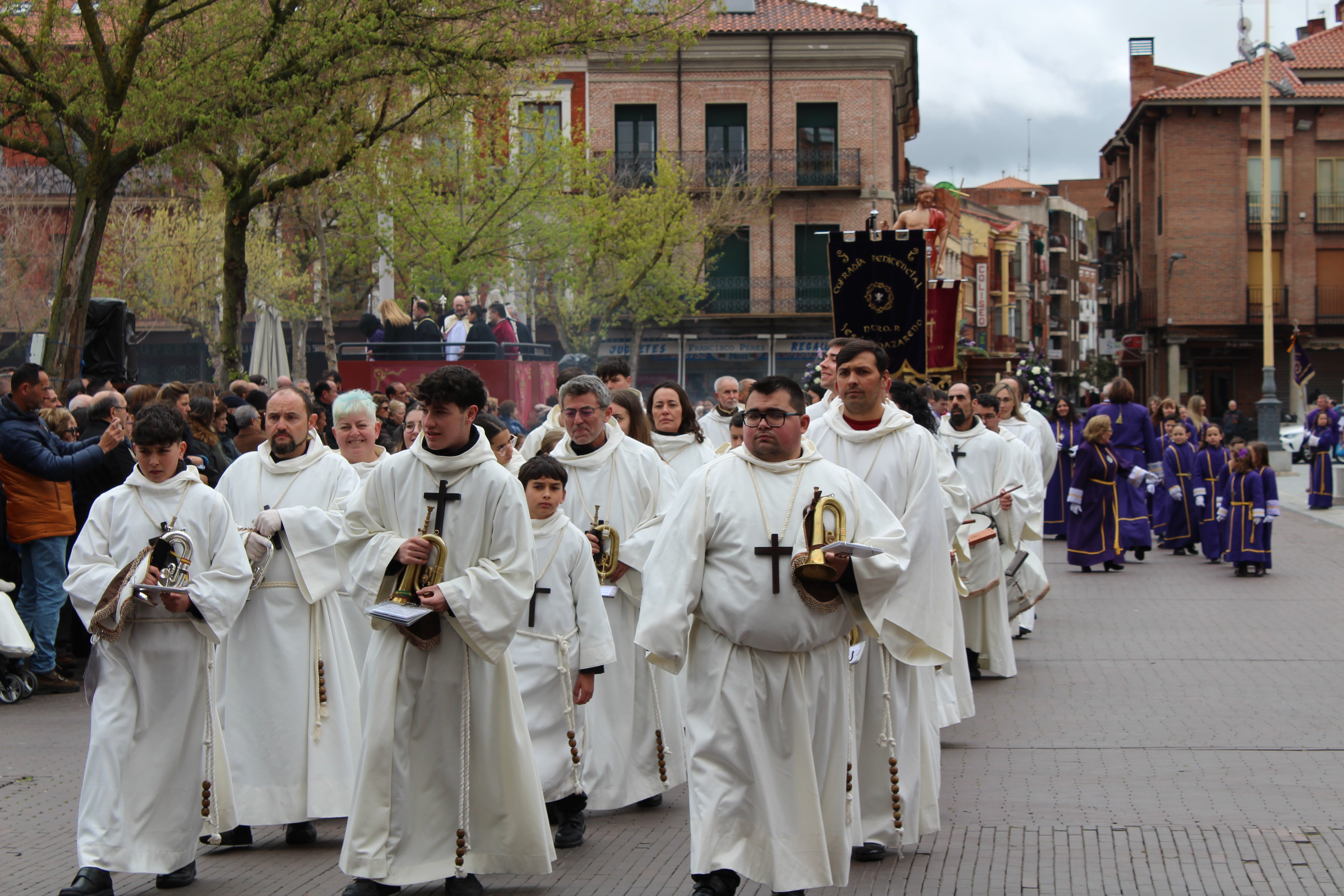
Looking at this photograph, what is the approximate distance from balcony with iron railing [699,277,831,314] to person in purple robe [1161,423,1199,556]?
2506 cm

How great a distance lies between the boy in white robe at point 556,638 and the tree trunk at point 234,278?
1046cm

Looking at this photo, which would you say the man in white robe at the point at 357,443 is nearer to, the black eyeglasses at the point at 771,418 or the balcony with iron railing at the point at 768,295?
the black eyeglasses at the point at 771,418

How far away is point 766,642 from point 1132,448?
13.6m

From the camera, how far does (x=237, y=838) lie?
6.51 meters

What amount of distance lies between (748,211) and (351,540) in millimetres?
37375

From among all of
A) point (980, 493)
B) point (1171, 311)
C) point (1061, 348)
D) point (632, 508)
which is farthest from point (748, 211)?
point (1061, 348)

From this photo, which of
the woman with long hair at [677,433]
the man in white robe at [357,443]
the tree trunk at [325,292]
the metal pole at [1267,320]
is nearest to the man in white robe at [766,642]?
the man in white robe at [357,443]

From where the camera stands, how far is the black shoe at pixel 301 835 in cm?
658

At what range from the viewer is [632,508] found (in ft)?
24.0

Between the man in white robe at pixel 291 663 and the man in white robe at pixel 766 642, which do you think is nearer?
the man in white robe at pixel 766 642

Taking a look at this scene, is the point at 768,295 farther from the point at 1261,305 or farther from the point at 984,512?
the point at 984,512

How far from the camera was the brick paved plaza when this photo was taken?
19.3ft

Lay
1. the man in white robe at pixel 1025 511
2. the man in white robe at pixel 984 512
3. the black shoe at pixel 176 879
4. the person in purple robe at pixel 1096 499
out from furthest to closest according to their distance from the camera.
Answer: the person in purple robe at pixel 1096 499, the man in white robe at pixel 1025 511, the man in white robe at pixel 984 512, the black shoe at pixel 176 879

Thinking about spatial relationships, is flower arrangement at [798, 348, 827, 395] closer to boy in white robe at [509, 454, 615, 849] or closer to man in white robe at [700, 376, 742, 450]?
man in white robe at [700, 376, 742, 450]
